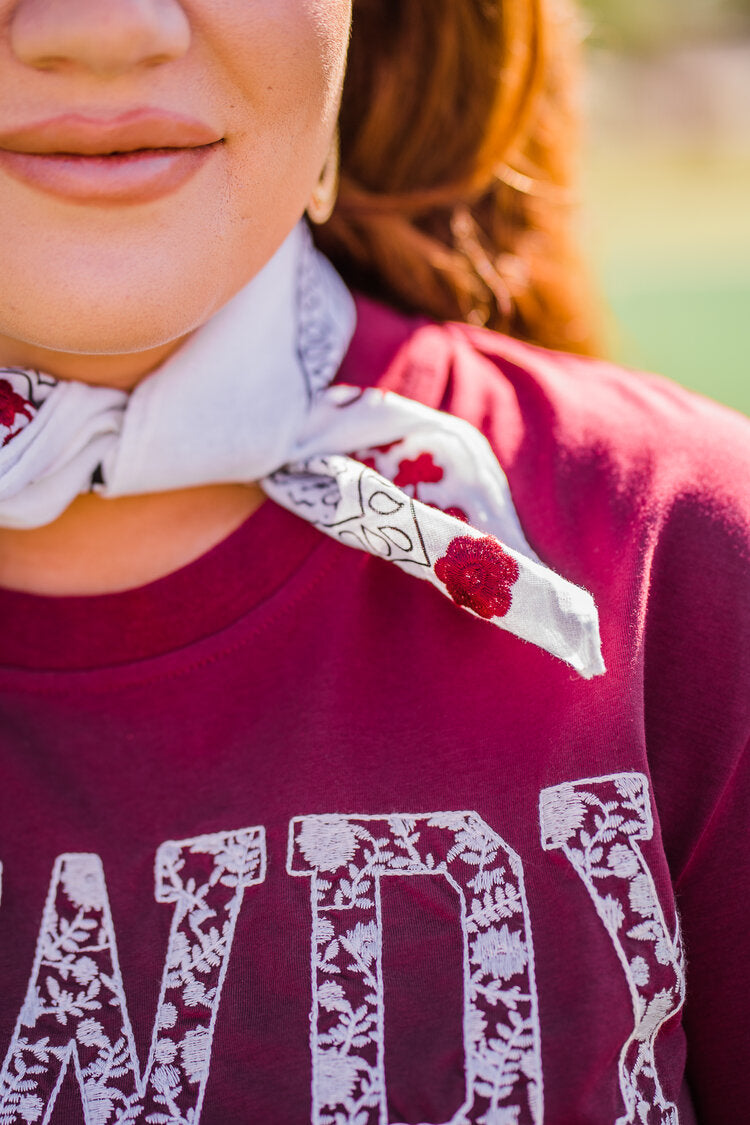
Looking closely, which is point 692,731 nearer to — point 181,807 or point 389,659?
point 389,659

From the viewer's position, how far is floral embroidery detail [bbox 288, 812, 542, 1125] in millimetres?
791

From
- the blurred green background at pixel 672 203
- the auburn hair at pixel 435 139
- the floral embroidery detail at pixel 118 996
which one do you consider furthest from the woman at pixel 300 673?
the blurred green background at pixel 672 203

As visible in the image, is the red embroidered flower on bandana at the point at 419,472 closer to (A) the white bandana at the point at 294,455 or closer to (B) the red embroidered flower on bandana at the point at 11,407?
(A) the white bandana at the point at 294,455

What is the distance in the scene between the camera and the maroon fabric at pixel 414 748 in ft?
2.67

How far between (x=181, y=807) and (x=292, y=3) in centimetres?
58

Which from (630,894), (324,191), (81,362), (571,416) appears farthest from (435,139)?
(630,894)

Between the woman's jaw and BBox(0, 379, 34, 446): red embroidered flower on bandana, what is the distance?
9 cm

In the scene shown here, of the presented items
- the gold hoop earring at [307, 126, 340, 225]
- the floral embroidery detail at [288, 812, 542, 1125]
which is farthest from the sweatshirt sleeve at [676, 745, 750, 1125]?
the gold hoop earring at [307, 126, 340, 225]

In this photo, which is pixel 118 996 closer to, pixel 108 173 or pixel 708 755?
pixel 708 755

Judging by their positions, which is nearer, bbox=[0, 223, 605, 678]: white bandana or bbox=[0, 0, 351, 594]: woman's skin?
bbox=[0, 0, 351, 594]: woman's skin

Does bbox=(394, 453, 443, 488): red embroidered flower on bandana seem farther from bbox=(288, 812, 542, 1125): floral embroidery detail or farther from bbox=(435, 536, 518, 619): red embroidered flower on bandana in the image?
bbox=(288, 812, 542, 1125): floral embroidery detail

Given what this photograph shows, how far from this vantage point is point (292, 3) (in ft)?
2.50

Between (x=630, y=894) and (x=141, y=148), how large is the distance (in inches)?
24.4

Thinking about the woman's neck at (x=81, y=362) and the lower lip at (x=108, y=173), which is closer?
the lower lip at (x=108, y=173)
